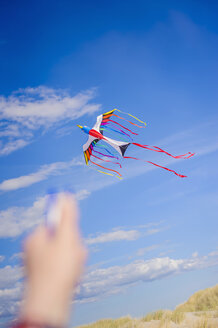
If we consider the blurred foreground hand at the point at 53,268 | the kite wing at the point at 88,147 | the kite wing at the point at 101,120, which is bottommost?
the blurred foreground hand at the point at 53,268

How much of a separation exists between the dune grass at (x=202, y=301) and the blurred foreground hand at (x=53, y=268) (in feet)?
82.9

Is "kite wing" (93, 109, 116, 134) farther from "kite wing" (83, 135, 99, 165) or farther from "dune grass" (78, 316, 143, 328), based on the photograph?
"dune grass" (78, 316, 143, 328)

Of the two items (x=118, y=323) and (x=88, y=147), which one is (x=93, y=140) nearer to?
(x=88, y=147)

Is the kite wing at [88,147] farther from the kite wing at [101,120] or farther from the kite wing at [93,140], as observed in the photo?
the kite wing at [101,120]

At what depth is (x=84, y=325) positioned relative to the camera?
22141 mm

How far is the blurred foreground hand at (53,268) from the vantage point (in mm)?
1224

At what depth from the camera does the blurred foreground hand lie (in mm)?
1224

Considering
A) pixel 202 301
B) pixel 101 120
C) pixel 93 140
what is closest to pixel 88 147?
pixel 93 140

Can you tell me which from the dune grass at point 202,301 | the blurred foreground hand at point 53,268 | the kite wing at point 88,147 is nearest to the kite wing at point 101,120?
the kite wing at point 88,147

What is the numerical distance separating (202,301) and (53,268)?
27.8m

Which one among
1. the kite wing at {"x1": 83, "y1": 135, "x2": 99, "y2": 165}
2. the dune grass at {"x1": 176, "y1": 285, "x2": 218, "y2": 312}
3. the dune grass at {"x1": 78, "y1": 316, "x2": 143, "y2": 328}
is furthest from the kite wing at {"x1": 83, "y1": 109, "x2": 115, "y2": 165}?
the dune grass at {"x1": 176, "y1": 285, "x2": 218, "y2": 312}

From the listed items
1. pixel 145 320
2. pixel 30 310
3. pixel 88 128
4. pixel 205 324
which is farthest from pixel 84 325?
pixel 30 310

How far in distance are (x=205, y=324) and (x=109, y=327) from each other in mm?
6299

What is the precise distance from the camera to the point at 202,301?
2614 cm
